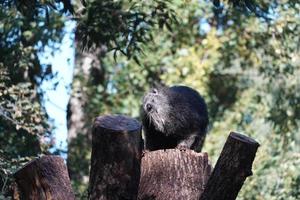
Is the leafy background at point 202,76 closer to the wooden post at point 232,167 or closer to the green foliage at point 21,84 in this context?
the green foliage at point 21,84

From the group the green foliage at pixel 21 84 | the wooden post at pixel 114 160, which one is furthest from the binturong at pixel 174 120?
the wooden post at pixel 114 160

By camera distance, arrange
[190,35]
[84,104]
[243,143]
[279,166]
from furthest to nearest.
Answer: [190,35]
[84,104]
[279,166]
[243,143]

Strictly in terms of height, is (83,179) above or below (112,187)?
below

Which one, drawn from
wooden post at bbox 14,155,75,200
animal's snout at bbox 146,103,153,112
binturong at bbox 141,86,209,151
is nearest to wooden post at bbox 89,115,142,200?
wooden post at bbox 14,155,75,200

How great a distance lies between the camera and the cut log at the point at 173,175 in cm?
552

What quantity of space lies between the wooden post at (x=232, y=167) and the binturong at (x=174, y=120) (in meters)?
2.71

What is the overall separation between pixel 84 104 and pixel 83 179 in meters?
1.44

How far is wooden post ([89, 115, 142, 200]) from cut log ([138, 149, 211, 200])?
1.54ft

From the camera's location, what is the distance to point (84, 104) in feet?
43.6

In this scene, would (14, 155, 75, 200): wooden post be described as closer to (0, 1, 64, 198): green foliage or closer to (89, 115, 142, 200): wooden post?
(89, 115, 142, 200): wooden post

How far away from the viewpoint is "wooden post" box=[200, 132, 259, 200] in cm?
496

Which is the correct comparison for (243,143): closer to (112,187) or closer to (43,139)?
(112,187)

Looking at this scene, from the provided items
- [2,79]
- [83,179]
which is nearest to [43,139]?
[2,79]

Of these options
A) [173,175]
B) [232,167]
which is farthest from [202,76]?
[232,167]
